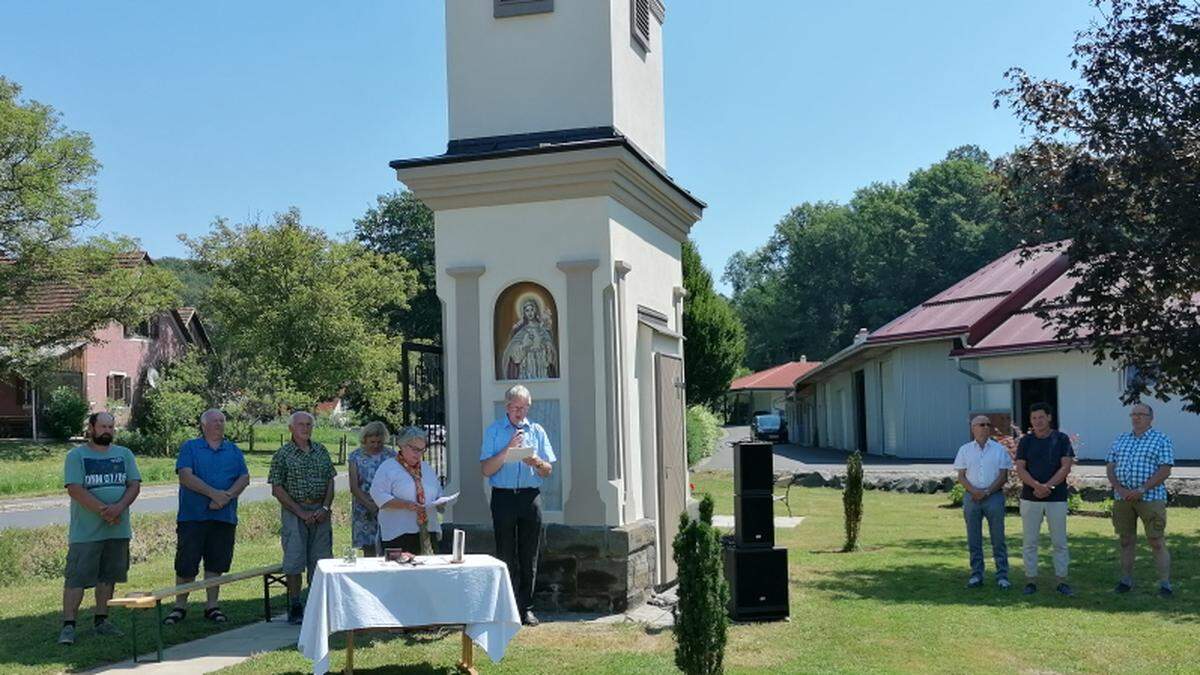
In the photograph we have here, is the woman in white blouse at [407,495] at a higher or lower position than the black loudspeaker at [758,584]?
higher

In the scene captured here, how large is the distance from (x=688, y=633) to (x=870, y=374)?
97.0 feet

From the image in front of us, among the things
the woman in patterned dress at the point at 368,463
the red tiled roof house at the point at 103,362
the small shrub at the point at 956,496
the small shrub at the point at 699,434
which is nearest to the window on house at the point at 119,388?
the red tiled roof house at the point at 103,362

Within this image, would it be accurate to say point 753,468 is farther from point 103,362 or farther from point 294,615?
point 103,362

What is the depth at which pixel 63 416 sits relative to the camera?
132ft

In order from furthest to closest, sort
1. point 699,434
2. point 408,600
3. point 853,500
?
1. point 699,434
2. point 853,500
3. point 408,600

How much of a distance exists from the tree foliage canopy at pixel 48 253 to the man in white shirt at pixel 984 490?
1375 inches

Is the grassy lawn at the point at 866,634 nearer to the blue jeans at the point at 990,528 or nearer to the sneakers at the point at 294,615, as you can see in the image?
the blue jeans at the point at 990,528

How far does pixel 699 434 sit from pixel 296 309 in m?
Result: 16.5

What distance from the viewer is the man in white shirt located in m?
11.0

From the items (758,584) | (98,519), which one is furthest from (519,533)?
(98,519)

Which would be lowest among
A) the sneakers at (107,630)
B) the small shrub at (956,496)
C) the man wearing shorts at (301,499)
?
the small shrub at (956,496)

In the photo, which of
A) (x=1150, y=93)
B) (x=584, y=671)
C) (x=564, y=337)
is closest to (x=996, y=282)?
(x=1150, y=93)

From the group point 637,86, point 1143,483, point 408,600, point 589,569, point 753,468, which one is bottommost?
point 589,569

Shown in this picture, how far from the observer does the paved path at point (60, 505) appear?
18.9 meters
